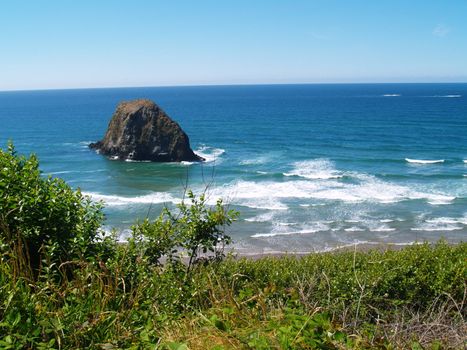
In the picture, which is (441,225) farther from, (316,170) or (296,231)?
(316,170)

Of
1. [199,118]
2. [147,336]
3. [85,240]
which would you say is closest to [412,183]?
[85,240]

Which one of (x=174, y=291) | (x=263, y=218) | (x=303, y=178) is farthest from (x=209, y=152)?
(x=174, y=291)

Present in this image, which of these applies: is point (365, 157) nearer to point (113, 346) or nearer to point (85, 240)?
point (85, 240)

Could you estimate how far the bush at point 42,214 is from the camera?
920cm

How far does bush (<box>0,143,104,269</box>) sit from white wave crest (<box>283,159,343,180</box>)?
38442 mm

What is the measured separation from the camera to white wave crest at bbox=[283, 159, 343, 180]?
47.9 m

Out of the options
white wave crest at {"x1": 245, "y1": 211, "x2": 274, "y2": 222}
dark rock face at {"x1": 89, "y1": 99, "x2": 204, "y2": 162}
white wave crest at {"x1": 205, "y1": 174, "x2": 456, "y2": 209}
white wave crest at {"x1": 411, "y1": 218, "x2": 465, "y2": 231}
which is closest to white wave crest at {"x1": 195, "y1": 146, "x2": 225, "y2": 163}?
dark rock face at {"x1": 89, "y1": 99, "x2": 204, "y2": 162}

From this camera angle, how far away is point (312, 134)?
260ft

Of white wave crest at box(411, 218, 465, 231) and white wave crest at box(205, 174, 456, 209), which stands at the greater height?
white wave crest at box(205, 174, 456, 209)

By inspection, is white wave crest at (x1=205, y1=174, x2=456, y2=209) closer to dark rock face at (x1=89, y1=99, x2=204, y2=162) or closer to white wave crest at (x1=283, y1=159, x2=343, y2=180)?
white wave crest at (x1=283, y1=159, x2=343, y2=180)

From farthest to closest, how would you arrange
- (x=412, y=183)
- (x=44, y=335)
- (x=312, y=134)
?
(x=312, y=134) < (x=412, y=183) < (x=44, y=335)

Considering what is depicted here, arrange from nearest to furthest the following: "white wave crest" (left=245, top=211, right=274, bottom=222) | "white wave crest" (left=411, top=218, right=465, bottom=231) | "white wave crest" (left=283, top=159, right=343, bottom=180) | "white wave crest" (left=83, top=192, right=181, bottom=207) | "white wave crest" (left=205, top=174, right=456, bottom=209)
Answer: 1. "white wave crest" (left=411, top=218, right=465, bottom=231)
2. "white wave crest" (left=245, top=211, right=274, bottom=222)
3. "white wave crest" (left=205, top=174, right=456, bottom=209)
4. "white wave crest" (left=83, top=192, right=181, bottom=207)
5. "white wave crest" (left=283, top=159, right=343, bottom=180)

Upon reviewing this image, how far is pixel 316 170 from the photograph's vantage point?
51.2m

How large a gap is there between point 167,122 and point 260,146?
1473cm
